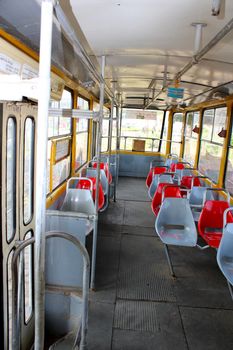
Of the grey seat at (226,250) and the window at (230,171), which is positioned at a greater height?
the window at (230,171)

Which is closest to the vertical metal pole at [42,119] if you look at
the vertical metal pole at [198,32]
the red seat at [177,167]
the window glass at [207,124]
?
the vertical metal pole at [198,32]

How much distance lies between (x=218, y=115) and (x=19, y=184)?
5.14m

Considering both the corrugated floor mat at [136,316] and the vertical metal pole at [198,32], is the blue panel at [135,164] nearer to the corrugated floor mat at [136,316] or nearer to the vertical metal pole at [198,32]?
the corrugated floor mat at [136,316]

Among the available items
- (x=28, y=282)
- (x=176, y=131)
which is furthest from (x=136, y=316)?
(x=176, y=131)

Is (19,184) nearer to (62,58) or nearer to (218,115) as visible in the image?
(62,58)

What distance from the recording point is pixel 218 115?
6297 mm

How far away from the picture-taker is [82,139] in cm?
631

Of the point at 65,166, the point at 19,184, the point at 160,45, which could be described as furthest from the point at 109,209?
the point at 19,184

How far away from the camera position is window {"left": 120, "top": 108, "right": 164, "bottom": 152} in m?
10.8

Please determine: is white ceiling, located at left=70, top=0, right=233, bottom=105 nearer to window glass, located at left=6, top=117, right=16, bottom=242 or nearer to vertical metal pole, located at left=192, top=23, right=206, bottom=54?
vertical metal pole, located at left=192, top=23, right=206, bottom=54

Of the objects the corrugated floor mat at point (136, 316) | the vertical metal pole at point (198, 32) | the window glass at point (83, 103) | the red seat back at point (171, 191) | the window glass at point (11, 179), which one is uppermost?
the vertical metal pole at point (198, 32)

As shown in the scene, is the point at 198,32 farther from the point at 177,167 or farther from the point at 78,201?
the point at 177,167

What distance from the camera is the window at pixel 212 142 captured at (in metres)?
6.02

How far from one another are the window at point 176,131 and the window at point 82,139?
13.1 ft
